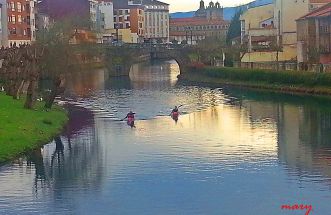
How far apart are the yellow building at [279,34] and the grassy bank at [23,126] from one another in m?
33.4

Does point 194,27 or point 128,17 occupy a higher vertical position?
point 128,17

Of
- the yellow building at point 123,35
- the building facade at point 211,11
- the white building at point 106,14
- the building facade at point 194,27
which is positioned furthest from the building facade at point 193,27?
the white building at point 106,14

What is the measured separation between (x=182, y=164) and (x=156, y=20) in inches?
4993

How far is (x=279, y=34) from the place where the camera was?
74.5 meters

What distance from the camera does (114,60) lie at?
8638cm

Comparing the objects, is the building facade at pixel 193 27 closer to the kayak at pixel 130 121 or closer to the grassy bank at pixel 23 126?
the kayak at pixel 130 121

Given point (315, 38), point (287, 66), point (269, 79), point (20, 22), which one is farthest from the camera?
point (20, 22)

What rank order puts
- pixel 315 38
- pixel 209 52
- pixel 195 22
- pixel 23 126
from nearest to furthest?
1. pixel 23 126
2. pixel 315 38
3. pixel 209 52
4. pixel 195 22

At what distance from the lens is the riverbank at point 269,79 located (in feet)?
167

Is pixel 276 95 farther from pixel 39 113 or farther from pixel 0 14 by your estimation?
pixel 0 14

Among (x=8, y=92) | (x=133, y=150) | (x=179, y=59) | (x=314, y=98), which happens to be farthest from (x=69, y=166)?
(x=179, y=59)

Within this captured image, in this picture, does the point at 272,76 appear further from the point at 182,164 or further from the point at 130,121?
the point at 182,164

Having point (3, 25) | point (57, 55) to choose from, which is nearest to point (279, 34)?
point (3, 25)

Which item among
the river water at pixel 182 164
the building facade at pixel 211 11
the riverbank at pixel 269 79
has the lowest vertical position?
the river water at pixel 182 164
